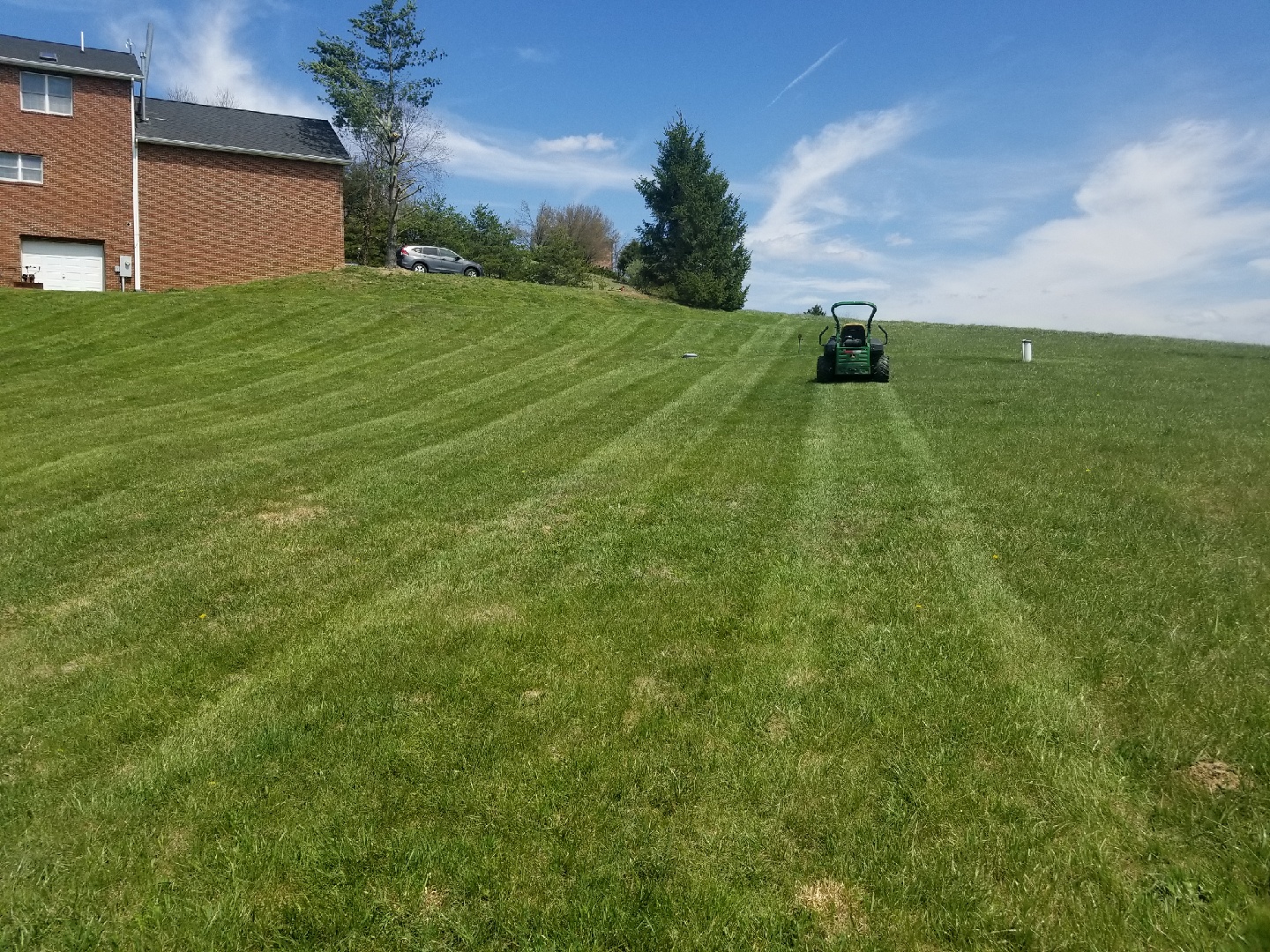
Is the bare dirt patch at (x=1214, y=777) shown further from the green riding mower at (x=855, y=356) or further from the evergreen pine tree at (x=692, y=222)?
the evergreen pine tree at (x=692, y=222)

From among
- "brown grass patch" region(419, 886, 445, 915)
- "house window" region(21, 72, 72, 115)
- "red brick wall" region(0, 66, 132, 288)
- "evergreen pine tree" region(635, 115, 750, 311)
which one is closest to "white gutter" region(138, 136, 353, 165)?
"red brick wall" region(0, 66, 132, 288)

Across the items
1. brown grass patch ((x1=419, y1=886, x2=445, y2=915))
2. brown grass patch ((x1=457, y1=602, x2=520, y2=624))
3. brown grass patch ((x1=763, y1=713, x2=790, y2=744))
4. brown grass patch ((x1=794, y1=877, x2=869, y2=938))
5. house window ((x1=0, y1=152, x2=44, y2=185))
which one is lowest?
brown grass patch ((x1=419, y1=886, x2=445, y2=915))

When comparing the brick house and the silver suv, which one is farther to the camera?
the silver suv

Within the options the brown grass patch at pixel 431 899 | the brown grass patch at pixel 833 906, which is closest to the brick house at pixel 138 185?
the brown grass patch at pixel 431 899

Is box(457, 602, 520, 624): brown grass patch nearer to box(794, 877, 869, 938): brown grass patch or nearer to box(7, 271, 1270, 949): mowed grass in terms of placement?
box(7, 271, 1270, 949): mowed grass

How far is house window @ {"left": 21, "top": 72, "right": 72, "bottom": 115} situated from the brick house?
35 millimetres

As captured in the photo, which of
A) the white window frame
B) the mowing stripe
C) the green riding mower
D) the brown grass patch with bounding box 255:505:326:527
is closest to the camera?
the mowing stripe

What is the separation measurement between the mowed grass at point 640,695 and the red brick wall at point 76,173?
24.0m

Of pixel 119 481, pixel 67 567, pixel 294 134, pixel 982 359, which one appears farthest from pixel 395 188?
pixel 67 567

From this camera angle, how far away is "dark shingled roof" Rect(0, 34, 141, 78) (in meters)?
28.5

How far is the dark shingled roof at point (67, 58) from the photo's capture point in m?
28.5

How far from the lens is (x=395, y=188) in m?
43.3

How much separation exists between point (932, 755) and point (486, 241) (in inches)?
2107

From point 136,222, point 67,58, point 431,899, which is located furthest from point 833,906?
point 67,58
